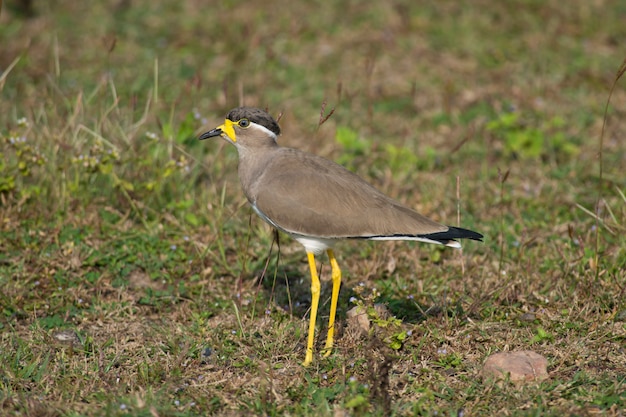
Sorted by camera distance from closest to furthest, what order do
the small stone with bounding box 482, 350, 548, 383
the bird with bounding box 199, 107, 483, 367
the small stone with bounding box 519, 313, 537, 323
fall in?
the small stone with bounding box 482, 350, 548, 383 → the bird with bounding box 199, 107, 483, 367 → the small stone with bounding box 519, 313, 537, 323

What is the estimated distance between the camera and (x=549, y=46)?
30.6 feet

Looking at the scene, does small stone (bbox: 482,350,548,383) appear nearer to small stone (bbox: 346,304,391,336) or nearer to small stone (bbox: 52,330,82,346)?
small stone (bbox: 346,304,391,336)

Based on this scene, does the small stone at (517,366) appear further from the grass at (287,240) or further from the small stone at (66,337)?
the small stone at (66,337)

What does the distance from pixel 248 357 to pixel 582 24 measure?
6.72 meters

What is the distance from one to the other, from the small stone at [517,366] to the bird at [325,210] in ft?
2.21

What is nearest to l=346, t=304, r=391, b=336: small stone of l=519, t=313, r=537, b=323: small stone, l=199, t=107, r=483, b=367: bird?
l=199, t=107, r=483, b=367: bird

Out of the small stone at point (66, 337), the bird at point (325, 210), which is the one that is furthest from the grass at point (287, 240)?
the bird at point (325, 210)

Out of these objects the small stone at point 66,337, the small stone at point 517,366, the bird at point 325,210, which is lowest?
the small stone at point 66,337

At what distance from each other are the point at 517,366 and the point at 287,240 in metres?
2.36

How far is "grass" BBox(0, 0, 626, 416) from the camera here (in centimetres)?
455

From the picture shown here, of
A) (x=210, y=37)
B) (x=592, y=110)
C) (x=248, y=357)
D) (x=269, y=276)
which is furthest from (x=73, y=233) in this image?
(x=592, y=110)

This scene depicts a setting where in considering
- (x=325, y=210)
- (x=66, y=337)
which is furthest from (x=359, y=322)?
(x=66, y=337)

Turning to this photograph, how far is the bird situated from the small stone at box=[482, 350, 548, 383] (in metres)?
0.67

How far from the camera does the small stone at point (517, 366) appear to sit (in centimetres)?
446
